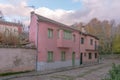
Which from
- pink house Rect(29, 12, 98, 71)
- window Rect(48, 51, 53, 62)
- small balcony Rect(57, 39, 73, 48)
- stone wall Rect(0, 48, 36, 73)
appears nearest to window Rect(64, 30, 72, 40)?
pink house Rect(29, 12, 98, 71)

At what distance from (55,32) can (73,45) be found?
660 cm

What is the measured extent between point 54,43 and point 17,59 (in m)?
7.78

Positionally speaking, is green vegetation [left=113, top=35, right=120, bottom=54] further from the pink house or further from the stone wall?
the stone wall

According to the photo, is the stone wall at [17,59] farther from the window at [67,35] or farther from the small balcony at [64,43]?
the window at [67,35]

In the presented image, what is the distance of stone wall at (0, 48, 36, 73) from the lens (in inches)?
855

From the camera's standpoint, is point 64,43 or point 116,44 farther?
point 116,44

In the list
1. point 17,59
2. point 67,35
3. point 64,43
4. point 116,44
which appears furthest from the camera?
point 116,44

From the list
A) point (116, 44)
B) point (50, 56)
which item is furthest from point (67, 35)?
point (116, 44)

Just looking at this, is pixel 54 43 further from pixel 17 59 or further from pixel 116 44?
pixel 116 44

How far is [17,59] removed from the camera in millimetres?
23562

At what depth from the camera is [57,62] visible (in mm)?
30891

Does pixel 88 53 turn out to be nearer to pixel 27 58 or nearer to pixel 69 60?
pixel 69 60

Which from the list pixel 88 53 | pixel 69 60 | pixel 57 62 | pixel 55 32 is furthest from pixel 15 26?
pixel 88 53

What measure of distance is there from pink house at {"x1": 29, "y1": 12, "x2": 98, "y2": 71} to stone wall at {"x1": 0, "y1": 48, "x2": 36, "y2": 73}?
4.83 ft
